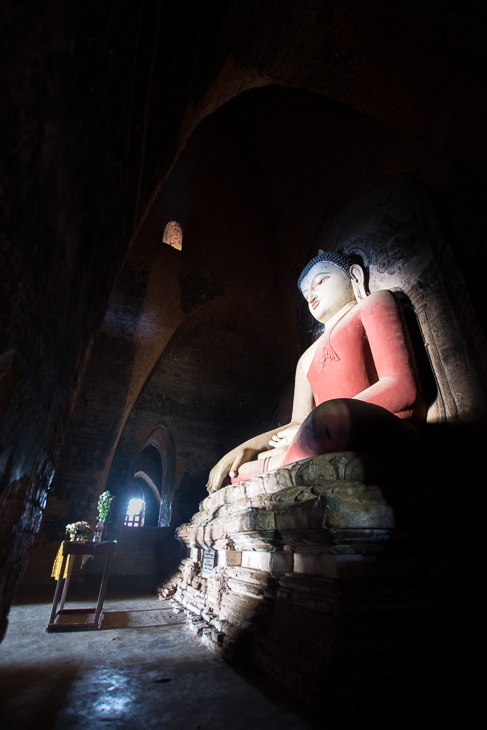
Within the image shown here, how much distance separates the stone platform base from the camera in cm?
147

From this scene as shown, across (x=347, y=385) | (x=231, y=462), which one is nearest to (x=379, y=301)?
(x=347, y=385)

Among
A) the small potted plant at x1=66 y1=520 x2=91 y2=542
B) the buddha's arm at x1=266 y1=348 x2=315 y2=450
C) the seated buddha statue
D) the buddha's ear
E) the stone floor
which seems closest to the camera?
the stone floor

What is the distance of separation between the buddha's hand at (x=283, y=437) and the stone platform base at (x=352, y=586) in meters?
1.16

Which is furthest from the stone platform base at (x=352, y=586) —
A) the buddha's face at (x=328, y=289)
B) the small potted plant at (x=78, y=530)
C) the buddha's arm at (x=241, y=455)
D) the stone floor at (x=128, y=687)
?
the small potted plant at (x=78, y=530)

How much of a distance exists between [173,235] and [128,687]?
685cm

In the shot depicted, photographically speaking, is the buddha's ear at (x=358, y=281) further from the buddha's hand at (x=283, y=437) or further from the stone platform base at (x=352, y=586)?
the stone platform base at (x=352, y=586)

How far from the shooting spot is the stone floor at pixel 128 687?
4.54 ft

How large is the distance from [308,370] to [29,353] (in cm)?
315

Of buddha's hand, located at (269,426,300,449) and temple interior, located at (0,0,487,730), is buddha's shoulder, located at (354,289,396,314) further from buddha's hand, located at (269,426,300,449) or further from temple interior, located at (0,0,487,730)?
buddha's hand, located at (269,426,300,449)

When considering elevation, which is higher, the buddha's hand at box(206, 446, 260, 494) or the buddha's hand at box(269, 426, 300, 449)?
the buddha's hand at box(269, 426, 300, 449)

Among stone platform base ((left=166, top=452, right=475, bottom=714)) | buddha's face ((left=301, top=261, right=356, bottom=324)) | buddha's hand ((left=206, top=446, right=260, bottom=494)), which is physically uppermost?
buddha's face ((left=301, top=261, right=356, bottom=324))

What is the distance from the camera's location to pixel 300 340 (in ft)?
16.9

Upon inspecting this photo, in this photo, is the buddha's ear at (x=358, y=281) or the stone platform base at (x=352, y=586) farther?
the buddha's ear at (x=358, y=281)

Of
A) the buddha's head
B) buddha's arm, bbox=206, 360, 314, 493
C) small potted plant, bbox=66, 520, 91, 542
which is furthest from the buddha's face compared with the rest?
small potted plant, bbox=66, 520, 91, 542
